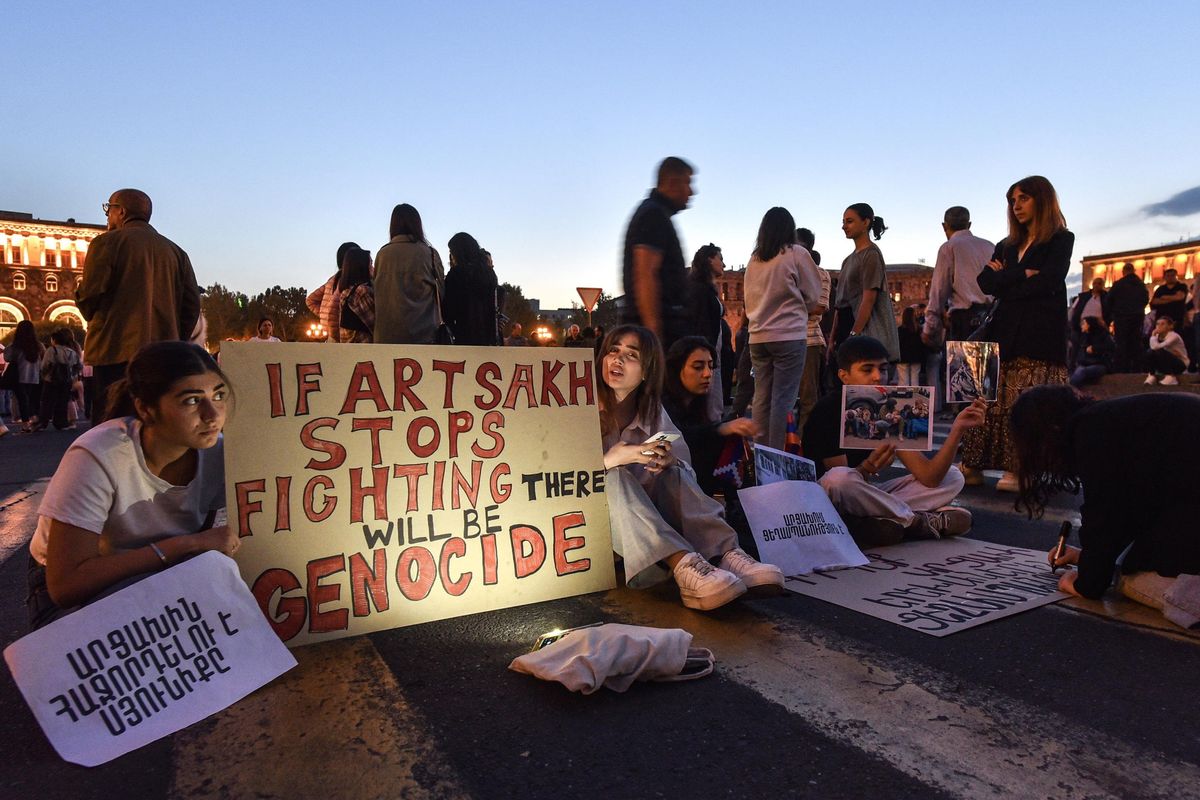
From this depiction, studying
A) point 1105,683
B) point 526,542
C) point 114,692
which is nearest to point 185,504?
point 114,692

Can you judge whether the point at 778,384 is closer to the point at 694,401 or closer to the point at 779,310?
the point at 779,310

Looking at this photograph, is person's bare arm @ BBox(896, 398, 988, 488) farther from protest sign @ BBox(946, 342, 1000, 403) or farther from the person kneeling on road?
protest sign @ BBox(946, 342, 1000, 403)

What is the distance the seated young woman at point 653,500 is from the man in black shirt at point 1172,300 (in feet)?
40.2

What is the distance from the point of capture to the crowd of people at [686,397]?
2389 mm

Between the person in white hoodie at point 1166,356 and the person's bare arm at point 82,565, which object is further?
the person in white hoodie at point 1166,356

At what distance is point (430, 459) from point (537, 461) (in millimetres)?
437

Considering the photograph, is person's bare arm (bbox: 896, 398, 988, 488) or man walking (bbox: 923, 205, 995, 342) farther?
man walking (bbox: 923, 205, 995, 342)

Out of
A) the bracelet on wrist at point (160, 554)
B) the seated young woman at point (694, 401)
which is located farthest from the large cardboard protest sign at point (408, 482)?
the seated young woman at point (694, 401)

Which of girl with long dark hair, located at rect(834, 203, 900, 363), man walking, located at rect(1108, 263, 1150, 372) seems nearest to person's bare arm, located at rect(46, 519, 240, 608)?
girl with long dark hair, located at rect(834, 203, 900, 363)

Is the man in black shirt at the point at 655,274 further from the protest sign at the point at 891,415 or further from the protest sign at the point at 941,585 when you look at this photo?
the protest sign at the point at 941,585

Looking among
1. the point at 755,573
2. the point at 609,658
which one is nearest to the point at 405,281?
the point at 755,573

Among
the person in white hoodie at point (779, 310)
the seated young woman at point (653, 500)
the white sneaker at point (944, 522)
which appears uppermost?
the person in white hoodie at point (779, 310)

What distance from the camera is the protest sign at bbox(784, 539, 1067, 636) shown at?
9.77 ft

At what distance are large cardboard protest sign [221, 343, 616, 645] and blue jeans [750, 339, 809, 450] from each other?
2672 millimetres
